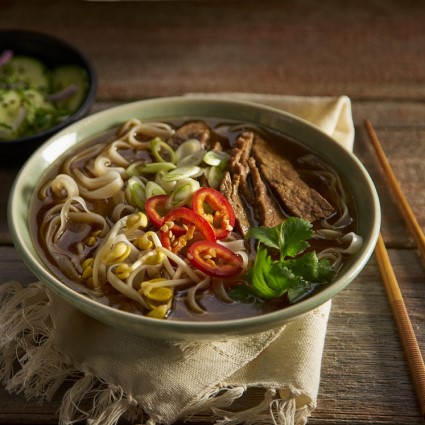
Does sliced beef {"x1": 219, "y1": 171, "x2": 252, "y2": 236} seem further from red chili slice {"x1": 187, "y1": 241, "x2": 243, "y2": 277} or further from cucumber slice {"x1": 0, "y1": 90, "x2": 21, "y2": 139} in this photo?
cucumber slice {"x1": 0, "y1": 90, "x2": 21, "y2": 139}

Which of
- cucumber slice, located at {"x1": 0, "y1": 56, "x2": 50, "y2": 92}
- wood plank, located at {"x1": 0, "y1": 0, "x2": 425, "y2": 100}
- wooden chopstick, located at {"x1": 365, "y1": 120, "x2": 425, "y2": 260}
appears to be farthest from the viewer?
wood plank, located at {"x1": 0, "y1": 0, "x2": 425, "y2": 100}

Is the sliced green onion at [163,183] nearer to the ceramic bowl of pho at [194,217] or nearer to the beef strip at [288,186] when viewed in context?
the ceramic bowl of pho at [194,217]

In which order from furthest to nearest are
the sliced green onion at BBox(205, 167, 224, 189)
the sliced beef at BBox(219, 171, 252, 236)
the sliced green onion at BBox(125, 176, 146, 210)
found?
the sliced green onion at BBox(205, 167, 224, 189) < the sliced green onion at BBox(125, 176, 146, 210) < the sliced beef at BBox(219, 171, 252, 236)

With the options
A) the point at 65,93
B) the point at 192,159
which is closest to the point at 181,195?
the point at 192,159

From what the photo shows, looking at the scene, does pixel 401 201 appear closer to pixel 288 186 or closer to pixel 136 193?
pixel 288 186

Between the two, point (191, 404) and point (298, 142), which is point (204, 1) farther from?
point (191, 404)

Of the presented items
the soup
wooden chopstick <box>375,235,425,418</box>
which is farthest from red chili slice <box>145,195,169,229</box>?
wooden chopstick <box>375,235,425,418</box>
